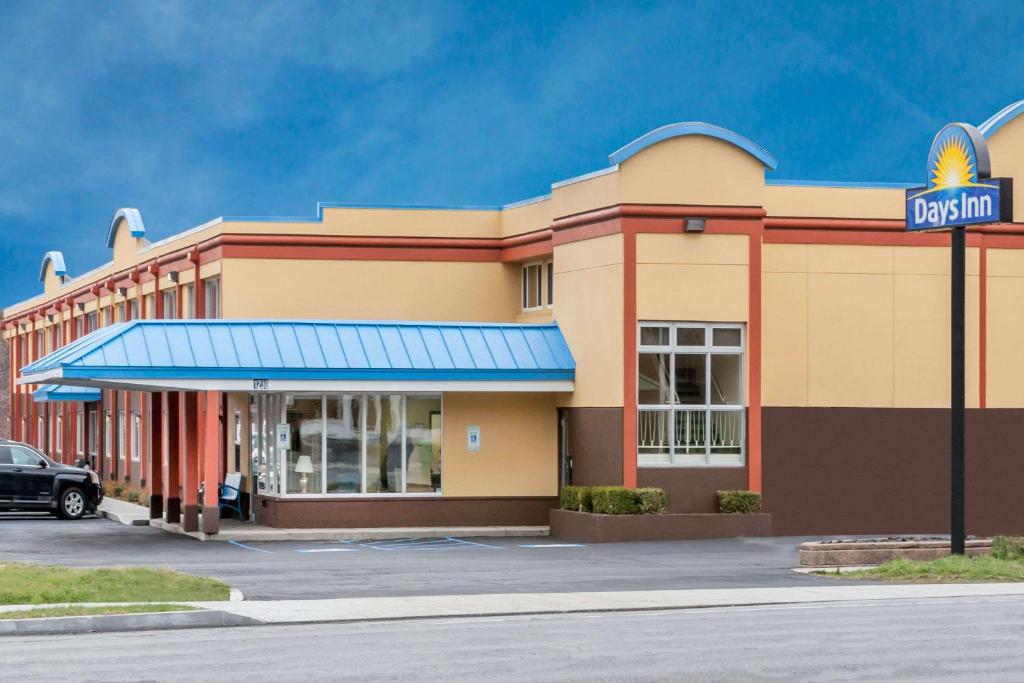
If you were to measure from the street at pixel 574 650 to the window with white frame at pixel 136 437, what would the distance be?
29.0m

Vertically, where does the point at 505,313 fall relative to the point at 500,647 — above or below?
above

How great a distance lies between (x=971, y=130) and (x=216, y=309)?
1889 cm

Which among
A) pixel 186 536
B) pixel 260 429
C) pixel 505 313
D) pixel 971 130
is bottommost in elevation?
pixel 186 536

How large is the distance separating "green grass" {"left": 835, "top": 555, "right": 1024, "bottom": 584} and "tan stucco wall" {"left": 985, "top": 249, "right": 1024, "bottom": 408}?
9203 millimetres

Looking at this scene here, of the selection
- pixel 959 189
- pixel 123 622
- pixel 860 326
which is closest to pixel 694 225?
pixel 860 326

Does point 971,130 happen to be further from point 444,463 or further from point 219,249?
A: point 219,249

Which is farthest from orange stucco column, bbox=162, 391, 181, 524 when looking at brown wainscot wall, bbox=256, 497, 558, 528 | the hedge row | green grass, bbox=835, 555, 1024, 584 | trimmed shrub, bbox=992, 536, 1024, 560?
trimmed shrub, bbox=992, 536, 1024, 560

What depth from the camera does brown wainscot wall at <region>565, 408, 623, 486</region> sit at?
96.5ft

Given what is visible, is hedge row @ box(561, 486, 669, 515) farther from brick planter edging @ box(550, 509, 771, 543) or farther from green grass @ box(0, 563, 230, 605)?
green grass @ box(0, 563, 230, 605)

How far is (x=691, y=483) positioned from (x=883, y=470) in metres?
4.34

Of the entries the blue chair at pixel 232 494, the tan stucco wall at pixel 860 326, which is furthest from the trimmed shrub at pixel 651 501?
the blue chair at pixel 232 494

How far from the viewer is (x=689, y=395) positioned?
29.9 m

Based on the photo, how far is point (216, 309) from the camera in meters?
36.1

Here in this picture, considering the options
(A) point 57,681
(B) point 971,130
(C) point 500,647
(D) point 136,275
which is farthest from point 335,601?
(D) point 136,275
